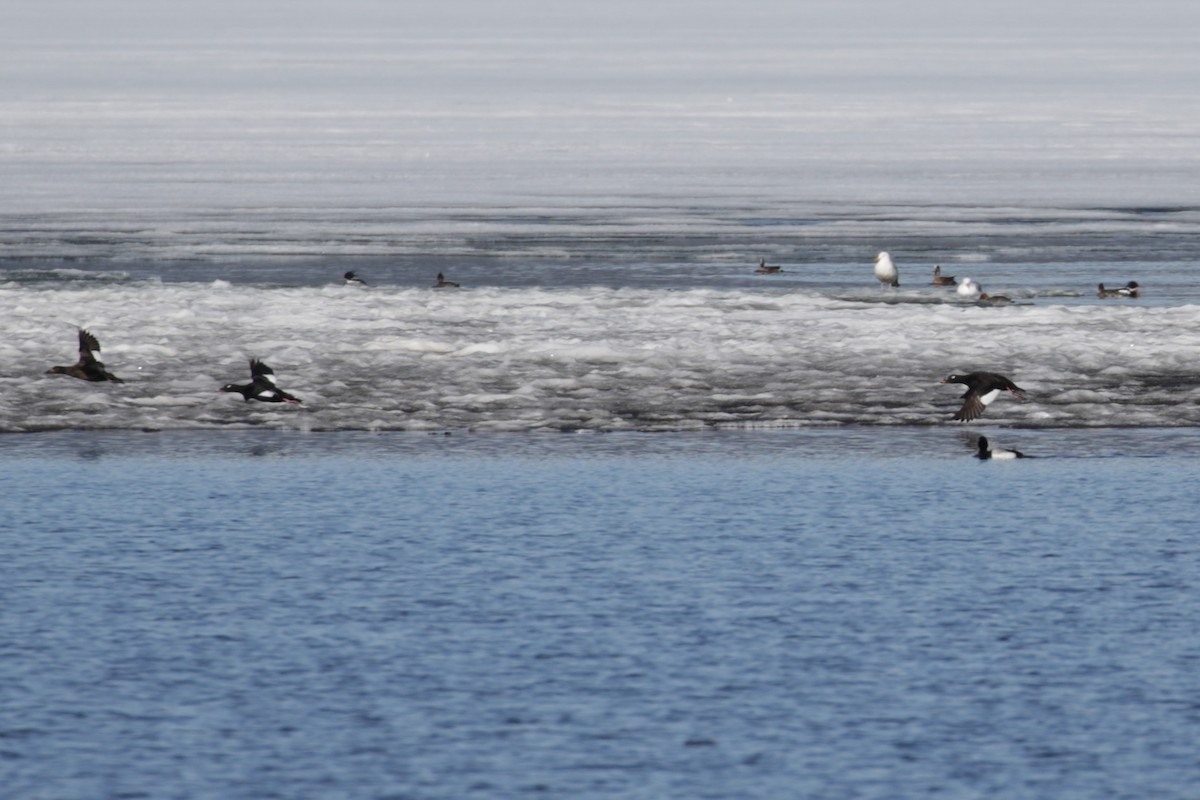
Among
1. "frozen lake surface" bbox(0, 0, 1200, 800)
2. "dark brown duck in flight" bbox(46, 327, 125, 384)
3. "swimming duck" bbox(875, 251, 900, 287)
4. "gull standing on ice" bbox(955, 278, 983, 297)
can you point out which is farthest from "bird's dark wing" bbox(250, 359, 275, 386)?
"swimming duck" bbox(875, 251, 900, 287)

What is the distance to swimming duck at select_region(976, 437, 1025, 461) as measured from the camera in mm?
11914

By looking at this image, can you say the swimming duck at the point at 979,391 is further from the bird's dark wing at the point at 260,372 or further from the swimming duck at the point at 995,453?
the bird's dark wing at the point at 260,372

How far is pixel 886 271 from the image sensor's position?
783 inches

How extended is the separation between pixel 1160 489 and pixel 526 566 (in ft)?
12.9

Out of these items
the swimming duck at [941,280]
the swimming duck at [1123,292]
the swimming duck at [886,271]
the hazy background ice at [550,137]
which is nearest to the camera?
the swimming duck at [1123,292]

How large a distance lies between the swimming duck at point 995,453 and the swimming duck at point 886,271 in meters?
7.99

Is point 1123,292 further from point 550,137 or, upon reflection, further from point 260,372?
point 550,137

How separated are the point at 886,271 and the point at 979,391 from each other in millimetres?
6746

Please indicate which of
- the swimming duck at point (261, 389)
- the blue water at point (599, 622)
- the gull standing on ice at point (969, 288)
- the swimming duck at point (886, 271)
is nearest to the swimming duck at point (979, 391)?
the blue water at point (599, 622)

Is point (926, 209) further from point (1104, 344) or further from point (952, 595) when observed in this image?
point (952, 595)

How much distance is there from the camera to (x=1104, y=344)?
16.0 metres

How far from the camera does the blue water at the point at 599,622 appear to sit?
6344 millimetres

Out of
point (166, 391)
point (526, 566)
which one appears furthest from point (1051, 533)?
point (166, 391)

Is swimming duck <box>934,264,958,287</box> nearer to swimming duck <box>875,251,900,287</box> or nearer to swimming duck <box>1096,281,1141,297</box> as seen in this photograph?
swimming duck <box>875,251,900,287</box>
